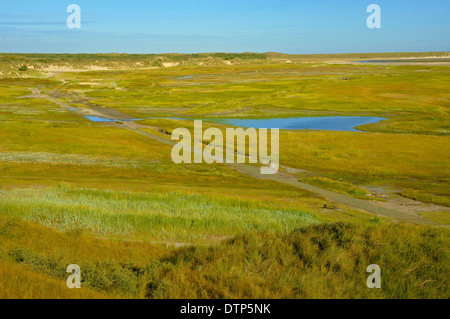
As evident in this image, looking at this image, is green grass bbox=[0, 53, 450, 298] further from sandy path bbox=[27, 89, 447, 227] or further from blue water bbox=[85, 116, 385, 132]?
blue water bbox=[85, 116, 385, 132]

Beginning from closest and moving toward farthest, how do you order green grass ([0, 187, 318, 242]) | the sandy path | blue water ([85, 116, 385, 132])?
1. green grass ([0, 187, 318, 242])
2. the sandy path
3. blue water ([85, 116, 385, 132])

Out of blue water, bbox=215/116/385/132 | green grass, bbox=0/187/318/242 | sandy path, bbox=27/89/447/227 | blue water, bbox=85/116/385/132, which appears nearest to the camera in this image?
green grass, bbox=0/187/318/242

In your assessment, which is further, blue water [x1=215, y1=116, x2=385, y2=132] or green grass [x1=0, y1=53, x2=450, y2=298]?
blue water [x1=215, y1=116, x2=385, y2=132]

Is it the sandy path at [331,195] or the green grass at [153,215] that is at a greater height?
the green grass at [153,215]

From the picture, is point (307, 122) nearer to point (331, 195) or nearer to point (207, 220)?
point (331, 195)

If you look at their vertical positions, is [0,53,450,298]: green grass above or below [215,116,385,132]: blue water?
below

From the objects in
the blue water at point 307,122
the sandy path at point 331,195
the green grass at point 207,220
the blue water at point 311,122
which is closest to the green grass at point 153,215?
the green grass at point 207,220

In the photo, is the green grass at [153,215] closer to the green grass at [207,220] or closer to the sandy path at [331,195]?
the green grass at [207,220]

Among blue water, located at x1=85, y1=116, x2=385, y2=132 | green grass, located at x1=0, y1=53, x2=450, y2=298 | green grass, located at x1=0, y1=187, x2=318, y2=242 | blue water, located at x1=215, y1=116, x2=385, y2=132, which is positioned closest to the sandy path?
green grass, located at x1=0, y1=53, x2=450, y2=298

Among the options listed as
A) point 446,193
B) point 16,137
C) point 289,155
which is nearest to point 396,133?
point 289,155
